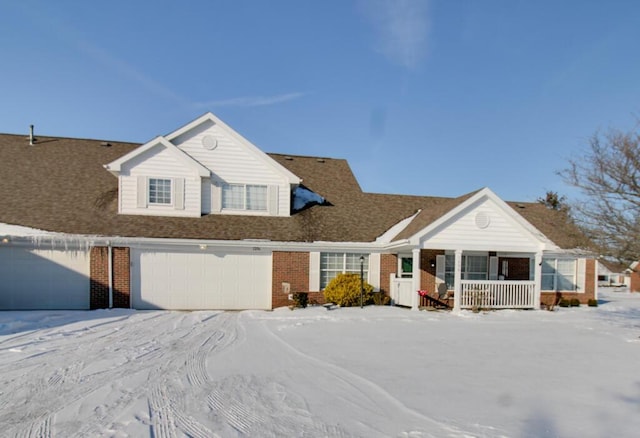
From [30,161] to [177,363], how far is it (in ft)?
49.1

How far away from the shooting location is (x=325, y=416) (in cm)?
479

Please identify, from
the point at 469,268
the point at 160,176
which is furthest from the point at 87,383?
the point at 469,268

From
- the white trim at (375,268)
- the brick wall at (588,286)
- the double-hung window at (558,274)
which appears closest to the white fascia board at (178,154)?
the white trim at (375,268)

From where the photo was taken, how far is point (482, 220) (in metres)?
14.9

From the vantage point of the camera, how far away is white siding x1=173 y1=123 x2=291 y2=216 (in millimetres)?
16500

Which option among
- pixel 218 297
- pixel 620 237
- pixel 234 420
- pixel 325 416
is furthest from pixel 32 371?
pixel 620 237

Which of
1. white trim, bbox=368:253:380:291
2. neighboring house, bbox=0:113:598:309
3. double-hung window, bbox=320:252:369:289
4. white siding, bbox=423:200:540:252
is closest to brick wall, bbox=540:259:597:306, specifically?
neighboring house, bbox=0:113:598:309

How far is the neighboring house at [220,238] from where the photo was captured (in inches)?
555

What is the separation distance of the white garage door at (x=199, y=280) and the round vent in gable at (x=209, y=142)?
14.6 ft

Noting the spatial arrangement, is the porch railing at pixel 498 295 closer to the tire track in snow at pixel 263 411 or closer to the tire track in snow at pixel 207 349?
the tire track in snow at pixel 207 349

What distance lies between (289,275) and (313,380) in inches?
365

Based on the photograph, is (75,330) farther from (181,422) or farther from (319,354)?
(181,422)

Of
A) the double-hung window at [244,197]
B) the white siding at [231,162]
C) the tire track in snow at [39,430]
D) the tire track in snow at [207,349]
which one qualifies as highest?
the white siding at [231,162]

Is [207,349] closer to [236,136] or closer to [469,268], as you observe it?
[236,136]
